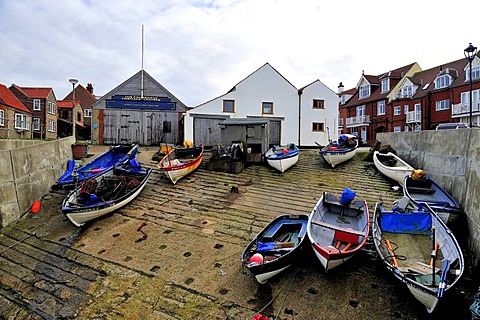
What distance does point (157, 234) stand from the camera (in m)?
9.05

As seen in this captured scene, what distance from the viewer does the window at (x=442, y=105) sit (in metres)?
29.9

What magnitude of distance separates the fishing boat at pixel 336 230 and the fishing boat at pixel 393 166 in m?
5.66

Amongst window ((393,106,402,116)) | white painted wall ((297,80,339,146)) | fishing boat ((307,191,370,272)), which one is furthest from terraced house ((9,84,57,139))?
window ((393,106,402,116))

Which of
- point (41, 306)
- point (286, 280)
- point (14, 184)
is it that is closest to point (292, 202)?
point (286, 280)

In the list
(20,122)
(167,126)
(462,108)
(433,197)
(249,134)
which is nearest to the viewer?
(433,197)

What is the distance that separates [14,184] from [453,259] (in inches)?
546

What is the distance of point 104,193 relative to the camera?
11453mm

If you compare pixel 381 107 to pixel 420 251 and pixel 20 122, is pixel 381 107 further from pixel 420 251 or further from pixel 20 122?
pixel 20 122

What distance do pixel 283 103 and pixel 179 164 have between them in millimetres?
13926

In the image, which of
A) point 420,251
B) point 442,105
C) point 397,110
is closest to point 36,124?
point 420,251

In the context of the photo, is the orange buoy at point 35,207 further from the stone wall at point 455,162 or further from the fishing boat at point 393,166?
the fishing boat at point 393,166

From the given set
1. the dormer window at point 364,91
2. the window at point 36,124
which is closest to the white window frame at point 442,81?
the dormer window at point 364,91

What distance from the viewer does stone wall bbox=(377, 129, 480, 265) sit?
25.5ft

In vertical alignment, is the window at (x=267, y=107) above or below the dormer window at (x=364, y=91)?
below
